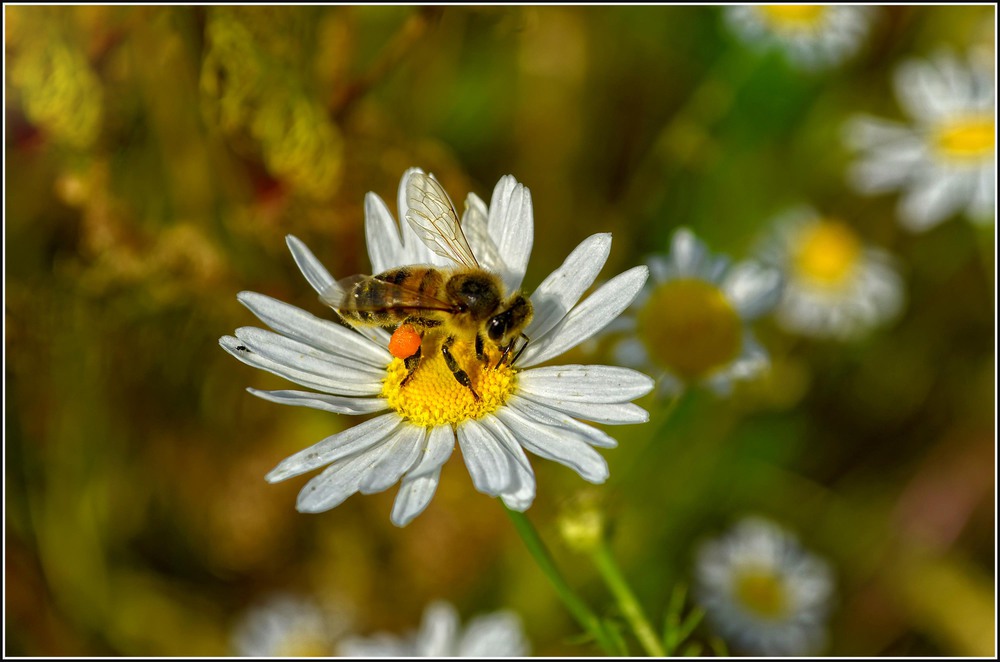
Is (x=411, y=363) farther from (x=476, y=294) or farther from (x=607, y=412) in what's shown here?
(x=607, y=412)

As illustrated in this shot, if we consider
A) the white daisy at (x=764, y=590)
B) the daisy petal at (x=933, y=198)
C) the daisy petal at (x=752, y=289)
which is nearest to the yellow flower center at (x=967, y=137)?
the daisy petal at (x=933, y=198)

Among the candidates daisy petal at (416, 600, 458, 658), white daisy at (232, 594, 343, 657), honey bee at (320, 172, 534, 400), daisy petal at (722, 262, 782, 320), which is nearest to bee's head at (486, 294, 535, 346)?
honey bee at (320, 172, 534, 400)

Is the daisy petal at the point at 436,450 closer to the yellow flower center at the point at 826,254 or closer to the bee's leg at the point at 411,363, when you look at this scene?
the bee's leg at the point at 411,363

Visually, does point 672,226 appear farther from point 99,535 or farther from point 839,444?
point 99,535

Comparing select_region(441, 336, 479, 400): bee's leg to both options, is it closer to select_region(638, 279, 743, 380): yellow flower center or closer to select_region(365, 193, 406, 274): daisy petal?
select_region(365, 193, 406, 274): daisy petal

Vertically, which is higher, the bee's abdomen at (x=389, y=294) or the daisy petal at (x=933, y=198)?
the daisy petal at (x=933, y=198)

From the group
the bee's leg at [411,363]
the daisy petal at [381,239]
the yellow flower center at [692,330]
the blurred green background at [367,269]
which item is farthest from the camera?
the blurred green background at [367,269]

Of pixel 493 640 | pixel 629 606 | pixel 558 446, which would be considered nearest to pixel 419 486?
pixel 558 446

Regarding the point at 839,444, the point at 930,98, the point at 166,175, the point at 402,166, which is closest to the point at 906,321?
the point at 839,444

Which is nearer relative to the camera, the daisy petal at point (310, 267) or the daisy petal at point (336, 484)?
the daisy petal at point (336, 484)
